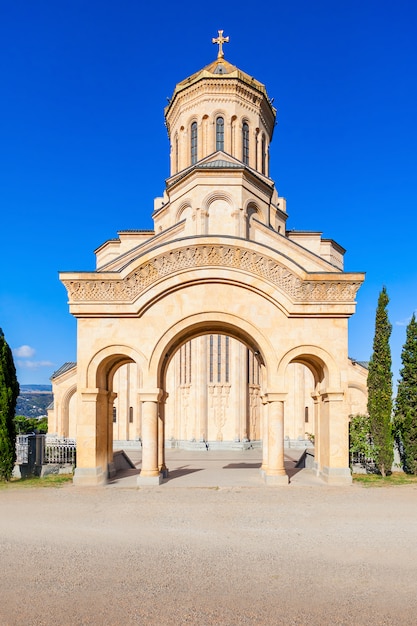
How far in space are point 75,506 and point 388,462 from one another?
1035 centimetres

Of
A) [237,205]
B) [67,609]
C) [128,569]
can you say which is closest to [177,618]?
[67,609]

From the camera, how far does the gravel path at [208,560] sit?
18.8ft

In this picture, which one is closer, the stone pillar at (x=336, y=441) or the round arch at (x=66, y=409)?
the stone pillar at (x=336, y=441)

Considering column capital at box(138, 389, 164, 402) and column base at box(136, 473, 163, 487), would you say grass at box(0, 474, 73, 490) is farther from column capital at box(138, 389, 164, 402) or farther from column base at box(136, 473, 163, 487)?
column capital at box(138, 389, 164, 402)

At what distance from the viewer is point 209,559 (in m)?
7.54

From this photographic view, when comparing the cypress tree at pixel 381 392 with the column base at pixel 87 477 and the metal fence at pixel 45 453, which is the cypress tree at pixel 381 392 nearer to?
the column base at pixel 87 477

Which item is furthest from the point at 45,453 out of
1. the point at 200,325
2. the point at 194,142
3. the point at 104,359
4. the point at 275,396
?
the point at 194,142

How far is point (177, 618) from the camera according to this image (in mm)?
5527

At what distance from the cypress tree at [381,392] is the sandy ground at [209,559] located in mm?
3753

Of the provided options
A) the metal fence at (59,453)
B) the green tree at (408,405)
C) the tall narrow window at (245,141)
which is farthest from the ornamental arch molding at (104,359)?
the tall narrow window at (245,141)

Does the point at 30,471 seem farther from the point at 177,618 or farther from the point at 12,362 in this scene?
the point at 177,618

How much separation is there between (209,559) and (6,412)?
1025 centimetres

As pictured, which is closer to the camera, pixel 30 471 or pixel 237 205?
pixel 30 471

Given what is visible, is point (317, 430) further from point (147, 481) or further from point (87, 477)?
point (87, 477)
